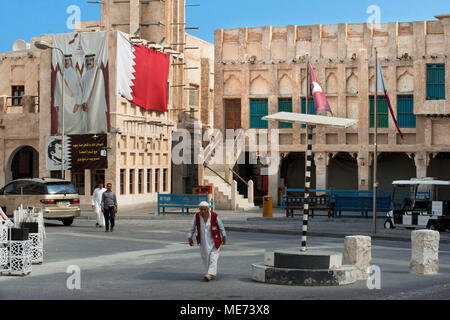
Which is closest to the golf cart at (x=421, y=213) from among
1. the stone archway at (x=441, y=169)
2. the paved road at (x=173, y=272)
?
the paved road at (x=173, y=272)

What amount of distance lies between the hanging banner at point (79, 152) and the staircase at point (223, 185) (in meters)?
6.07

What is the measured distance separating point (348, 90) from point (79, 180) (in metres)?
15.7

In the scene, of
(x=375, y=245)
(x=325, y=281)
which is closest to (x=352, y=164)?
(x=375, y=245)

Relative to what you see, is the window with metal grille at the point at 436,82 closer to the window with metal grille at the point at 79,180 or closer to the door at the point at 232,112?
the door at the point at 232,112

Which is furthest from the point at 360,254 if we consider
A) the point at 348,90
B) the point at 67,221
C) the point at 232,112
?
A: the point at 232,112

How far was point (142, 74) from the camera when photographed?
4228 cm

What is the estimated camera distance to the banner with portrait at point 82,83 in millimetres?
40094

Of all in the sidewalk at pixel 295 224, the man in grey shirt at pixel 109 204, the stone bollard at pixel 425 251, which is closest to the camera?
the stone bollard at pixel 425 251

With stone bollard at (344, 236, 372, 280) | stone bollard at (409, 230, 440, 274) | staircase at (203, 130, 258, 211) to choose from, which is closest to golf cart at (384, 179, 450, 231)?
stone bollard at (409, 230, 440, 274)

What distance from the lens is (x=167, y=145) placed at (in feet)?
152

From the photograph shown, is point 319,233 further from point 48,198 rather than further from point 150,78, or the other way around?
point 150,78
